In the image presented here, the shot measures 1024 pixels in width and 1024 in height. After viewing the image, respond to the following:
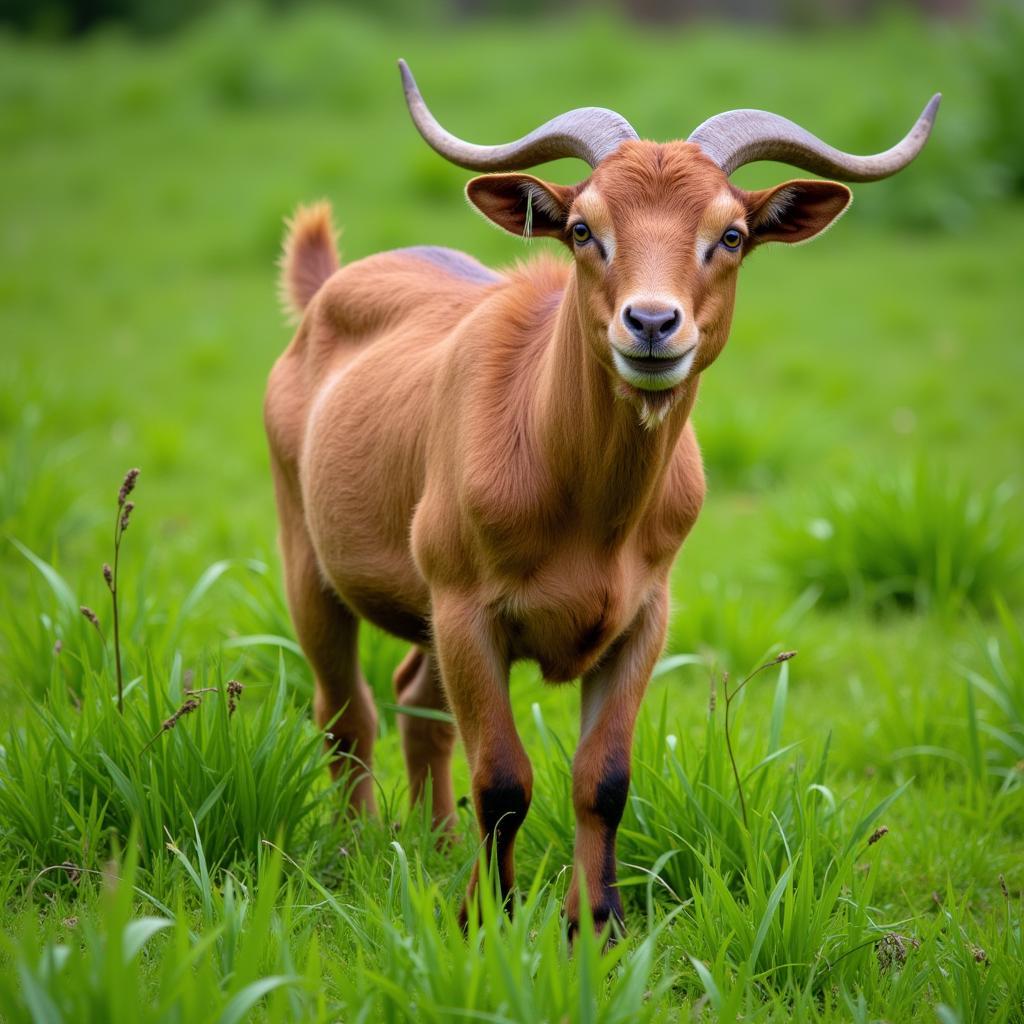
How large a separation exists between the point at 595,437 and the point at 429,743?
1.47 meters

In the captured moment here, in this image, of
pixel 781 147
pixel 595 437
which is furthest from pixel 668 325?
pixel 781 147

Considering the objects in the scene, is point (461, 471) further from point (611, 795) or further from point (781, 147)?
point (781, 147)

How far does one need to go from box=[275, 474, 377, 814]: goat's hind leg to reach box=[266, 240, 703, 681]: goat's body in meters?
0.16

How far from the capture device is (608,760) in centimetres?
354

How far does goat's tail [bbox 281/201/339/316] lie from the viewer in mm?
5113

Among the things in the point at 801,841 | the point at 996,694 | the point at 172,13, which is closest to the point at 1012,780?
the point at 996,694

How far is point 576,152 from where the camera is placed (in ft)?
11.5

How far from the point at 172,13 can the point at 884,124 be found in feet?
38.3

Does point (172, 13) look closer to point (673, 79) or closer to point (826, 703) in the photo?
point (673, 79)

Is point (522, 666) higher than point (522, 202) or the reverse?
the reverse

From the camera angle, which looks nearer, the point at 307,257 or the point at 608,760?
the point at 608,760

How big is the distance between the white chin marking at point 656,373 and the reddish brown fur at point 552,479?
0.08 metres

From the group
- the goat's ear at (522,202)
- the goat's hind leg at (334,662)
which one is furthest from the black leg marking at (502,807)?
the goat's ear at (522,202)

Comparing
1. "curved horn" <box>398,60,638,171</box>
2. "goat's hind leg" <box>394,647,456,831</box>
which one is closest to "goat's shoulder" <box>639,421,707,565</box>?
"curved horn" <box>398,60,638,171</box>
